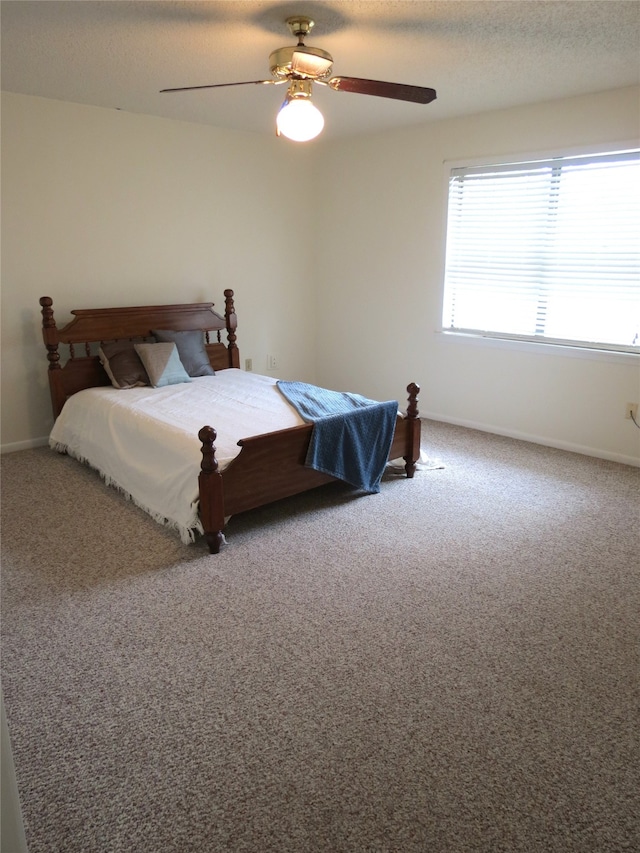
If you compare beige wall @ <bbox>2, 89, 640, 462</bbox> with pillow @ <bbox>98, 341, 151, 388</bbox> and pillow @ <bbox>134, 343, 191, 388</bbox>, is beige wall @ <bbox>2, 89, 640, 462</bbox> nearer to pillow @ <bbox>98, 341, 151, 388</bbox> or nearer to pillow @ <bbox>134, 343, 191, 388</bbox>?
pillow @ <bbox>98, 341, 151, 388</bbox>

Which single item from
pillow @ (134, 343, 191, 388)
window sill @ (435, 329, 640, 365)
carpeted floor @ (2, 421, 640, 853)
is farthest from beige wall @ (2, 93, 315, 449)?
window sill @ (435, 329, 640, 365)

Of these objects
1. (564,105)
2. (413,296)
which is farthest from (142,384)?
(564,105)

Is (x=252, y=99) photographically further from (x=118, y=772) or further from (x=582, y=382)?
(x=118, y=772)

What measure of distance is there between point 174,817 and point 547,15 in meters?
3.29

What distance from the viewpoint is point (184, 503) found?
302cm

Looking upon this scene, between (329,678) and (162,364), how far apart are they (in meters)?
2.87

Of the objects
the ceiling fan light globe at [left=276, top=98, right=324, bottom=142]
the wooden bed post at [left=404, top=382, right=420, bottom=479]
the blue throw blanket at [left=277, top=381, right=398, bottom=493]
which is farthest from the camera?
the wooden bed post at [left=404, top=382, right=420, bottom=479]

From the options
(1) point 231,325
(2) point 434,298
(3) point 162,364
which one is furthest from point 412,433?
(1) point 231,325

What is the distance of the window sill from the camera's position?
4027 millimetres

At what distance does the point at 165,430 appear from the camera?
10.8ft

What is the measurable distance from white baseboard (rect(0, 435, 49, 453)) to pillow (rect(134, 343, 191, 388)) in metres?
1.00

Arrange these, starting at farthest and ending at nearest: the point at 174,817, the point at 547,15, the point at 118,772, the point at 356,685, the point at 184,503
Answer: the point at 184,503
the point at 547,15
the point at 356,685
the point at 118,772
the point at 174,817

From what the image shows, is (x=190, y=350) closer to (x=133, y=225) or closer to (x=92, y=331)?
(x=92, y=331)

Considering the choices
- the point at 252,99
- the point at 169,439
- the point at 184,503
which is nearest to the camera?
the point at 184,503
